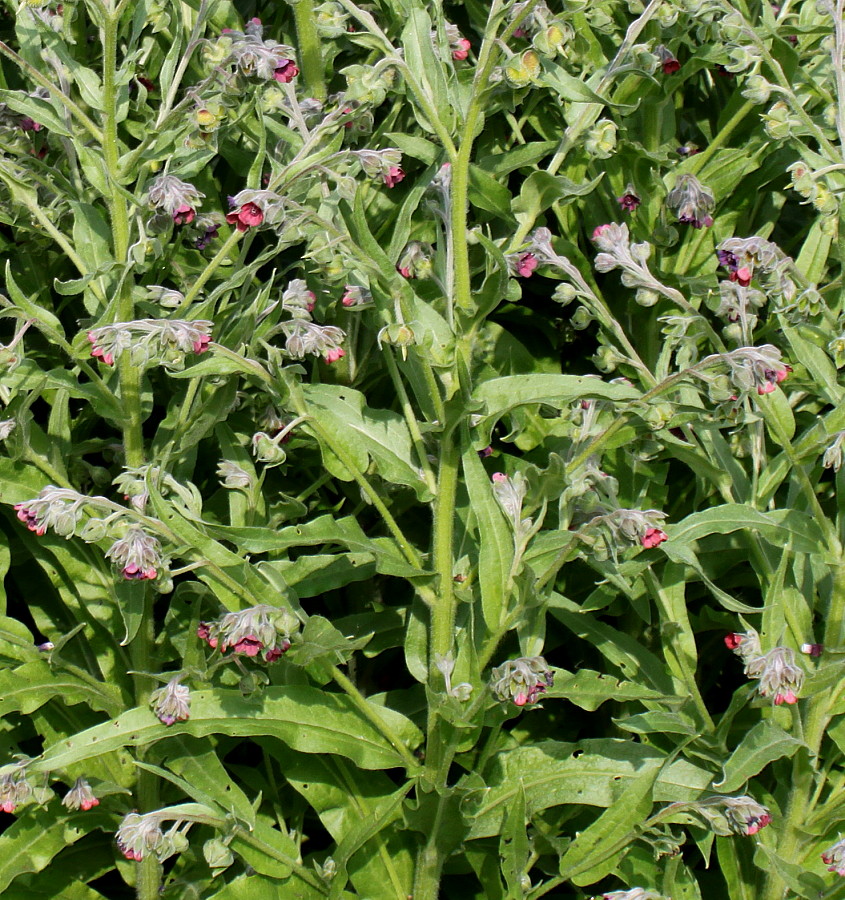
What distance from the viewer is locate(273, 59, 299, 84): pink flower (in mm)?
2004

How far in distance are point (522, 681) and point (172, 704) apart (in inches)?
24.3

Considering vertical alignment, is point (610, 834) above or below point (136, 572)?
below

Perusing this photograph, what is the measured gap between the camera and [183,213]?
2.04m

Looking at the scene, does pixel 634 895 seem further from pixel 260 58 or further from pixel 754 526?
pixel 260 58

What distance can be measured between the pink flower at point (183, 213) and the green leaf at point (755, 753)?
4.61 feet

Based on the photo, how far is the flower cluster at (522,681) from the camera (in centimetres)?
183

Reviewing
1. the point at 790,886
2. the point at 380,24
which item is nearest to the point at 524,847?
the point at 790,886

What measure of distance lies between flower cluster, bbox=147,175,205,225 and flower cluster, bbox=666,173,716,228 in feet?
3.28

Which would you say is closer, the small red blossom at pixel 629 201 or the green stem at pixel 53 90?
the green stem at pixel 53 90

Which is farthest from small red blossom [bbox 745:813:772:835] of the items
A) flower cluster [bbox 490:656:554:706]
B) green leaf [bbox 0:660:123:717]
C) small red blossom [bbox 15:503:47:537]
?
small red blossom [bbox 15:503:47:537]

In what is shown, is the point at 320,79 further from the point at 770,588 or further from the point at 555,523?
the point at 770,588

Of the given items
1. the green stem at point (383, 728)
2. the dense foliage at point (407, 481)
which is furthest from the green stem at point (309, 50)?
the green stem at point (383, 728)

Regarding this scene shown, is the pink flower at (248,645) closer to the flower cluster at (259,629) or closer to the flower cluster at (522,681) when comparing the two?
the flower cluster at (259,629)


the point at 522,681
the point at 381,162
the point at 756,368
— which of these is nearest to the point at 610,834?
the point at 522,681
